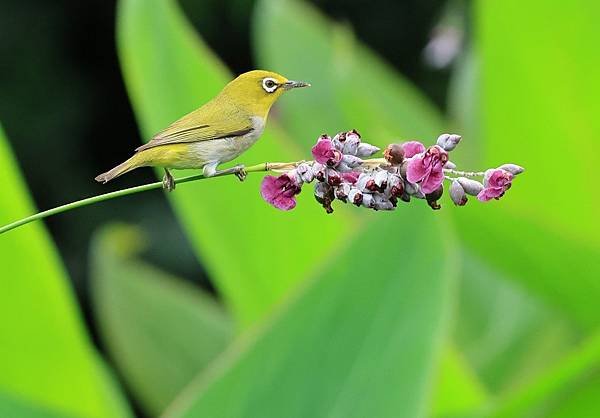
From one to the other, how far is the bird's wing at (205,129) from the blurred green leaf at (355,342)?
433 mm

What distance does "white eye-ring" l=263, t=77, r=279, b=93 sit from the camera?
0.49m

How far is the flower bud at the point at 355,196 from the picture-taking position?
1.35 ft

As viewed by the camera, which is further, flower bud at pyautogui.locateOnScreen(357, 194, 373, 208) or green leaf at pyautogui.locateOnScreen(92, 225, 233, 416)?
green leaf at pyautogui.locateOnScreen(92, 225, 233, 416)

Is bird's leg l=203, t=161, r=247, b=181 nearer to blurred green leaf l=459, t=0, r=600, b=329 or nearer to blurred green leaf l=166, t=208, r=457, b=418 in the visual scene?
blurred green leaf l=166, t=208, r=457, b=418

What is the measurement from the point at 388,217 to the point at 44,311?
55 cm

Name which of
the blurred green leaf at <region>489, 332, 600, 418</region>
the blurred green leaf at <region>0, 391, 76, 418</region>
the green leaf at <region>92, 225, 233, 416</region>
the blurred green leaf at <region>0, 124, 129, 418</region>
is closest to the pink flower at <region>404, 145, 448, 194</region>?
the blurred green leaf at <region>0, 391, 76, 418</region>

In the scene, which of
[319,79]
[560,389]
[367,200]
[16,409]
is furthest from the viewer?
[319,79]

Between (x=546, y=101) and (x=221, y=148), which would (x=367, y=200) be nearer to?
(x=221, y=148)

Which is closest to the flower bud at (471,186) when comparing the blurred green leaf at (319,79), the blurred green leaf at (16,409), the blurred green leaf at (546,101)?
the blurred green leaf at (16,409)

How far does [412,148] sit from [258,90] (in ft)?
0.30

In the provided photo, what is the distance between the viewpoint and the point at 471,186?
44 centimetres

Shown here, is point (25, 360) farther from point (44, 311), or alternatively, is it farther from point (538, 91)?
point (538, 91)

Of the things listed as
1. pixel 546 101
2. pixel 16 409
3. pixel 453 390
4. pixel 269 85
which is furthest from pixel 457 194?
pixel 546 101

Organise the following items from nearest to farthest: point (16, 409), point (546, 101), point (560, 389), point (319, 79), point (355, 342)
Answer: point (16, 409)
point (355, 342)
point (560, 389)
point (546, 101)
point (319, 79)
